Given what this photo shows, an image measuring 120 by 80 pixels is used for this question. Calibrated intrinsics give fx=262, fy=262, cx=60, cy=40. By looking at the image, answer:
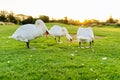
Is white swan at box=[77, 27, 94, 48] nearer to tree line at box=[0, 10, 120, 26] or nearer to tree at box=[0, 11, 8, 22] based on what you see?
tree line at box=[0, 10, 120, 26]

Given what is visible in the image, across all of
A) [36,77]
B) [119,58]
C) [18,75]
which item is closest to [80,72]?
[36,77]

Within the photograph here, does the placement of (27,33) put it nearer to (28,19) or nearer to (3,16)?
(28,19)

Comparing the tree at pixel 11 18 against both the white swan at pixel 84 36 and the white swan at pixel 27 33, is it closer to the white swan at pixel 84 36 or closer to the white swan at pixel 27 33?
the white swan at pixel 27 33

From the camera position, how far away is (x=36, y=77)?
7219mm

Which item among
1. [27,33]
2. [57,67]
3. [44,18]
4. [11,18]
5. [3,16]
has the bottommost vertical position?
[57,67]

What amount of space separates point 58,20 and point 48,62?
43419 millimetres

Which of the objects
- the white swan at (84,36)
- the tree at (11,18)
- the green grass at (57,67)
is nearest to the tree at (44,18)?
the tree at (11,18)

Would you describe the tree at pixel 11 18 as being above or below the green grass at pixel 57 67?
above

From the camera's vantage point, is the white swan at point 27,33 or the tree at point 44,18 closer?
the white swan at point 27,33

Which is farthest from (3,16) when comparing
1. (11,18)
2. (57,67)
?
(57,67)

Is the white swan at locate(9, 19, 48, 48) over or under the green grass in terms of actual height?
over

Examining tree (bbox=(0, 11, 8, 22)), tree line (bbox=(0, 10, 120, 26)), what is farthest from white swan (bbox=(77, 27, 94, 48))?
tree (bbox=(0, 11, 8, 22))

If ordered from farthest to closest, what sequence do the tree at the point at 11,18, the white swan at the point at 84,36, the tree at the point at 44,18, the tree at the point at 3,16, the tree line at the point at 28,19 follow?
1. the tree at the point at 3,16
2. the tree at the point at 44,18
3. the tree at the point at 11,18
4. the tree line at the point at 28,19
5. the white swan at the point at 84,36

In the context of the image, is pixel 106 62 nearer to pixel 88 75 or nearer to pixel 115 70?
pixel 115 70
